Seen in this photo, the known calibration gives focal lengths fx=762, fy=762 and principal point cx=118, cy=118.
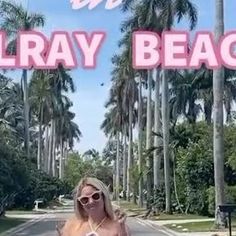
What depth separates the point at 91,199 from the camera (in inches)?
170

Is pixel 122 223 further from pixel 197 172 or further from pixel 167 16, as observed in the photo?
pixel 167 16

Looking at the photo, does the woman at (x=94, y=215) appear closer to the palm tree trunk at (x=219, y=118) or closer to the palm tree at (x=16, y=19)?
the palm tree trunk at (x=219, y=118)

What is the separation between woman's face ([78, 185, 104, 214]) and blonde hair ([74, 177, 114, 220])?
0.03 metres

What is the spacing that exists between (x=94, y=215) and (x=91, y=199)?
0.40 feet

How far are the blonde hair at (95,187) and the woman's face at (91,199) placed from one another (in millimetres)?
26

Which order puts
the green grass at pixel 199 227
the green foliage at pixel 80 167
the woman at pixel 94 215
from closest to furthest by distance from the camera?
1. the woman at pixel 94 215
2. the green grass at pixel 199 227
3. the green foliage at pixel 80 167

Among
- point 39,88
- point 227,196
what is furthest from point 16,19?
Result: point 227,196

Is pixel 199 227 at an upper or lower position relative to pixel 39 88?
lower

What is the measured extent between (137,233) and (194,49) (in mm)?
10333

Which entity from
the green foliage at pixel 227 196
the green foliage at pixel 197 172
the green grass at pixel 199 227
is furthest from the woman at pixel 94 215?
the green foliage at pixel 197 172

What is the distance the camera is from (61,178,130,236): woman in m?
4.31

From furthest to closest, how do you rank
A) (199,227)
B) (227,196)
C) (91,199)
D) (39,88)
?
1. (39,88)
2. (227,196)
3. (199,227)
4. (91,199)

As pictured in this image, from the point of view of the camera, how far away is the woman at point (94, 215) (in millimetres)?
4312

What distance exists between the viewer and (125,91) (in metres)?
71.8
